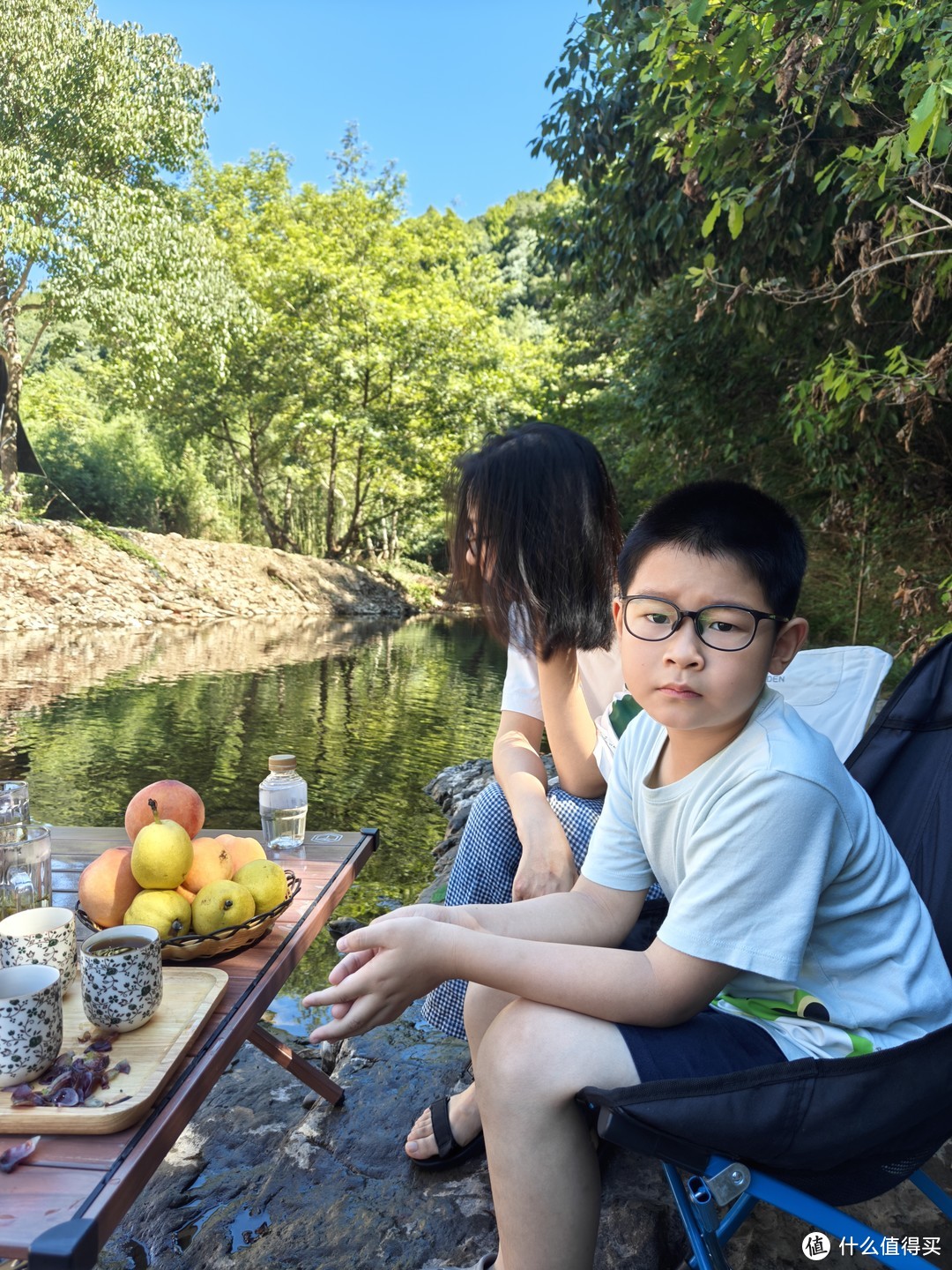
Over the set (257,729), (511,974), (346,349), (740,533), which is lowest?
(257,729)

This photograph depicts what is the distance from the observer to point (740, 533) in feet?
4.09

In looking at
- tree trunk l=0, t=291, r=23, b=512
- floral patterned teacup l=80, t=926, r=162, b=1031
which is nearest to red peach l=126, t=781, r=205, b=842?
floral patterned teacup l=80, t=926, r=162, b=1031

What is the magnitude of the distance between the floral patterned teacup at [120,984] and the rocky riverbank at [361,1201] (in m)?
0.70

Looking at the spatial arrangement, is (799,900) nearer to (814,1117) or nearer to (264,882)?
(814,1117)

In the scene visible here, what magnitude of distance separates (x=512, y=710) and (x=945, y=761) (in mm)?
928

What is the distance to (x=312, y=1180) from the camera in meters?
1.79

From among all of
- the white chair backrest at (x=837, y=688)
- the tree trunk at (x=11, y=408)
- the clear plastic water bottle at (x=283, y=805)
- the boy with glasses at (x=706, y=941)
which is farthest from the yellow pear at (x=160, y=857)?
the tree trunk at (x=11, y=408)

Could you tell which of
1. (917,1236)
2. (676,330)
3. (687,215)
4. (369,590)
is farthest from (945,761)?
(369,590)

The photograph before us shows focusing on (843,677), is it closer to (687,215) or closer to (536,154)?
(687,215)

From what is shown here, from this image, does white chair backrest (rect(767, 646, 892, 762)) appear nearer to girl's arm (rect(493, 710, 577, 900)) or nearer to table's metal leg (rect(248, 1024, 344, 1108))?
girl's arm (rect(493, 710, 577, 900))

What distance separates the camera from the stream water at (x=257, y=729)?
15.5ft

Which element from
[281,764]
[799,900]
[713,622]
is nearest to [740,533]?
[713,622]

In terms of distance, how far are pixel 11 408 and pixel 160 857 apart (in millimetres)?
15960

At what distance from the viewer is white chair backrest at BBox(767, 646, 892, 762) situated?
6.47 feet
